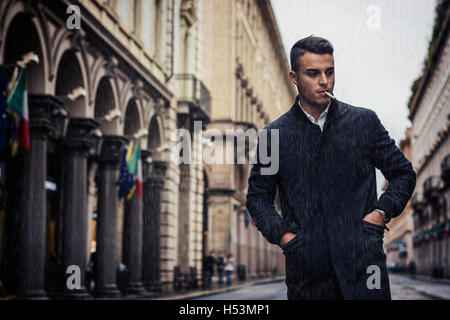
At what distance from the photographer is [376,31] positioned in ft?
9.98

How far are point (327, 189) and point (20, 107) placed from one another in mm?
11660

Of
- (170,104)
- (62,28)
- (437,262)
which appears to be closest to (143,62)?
(170,104)

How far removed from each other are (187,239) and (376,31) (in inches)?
979

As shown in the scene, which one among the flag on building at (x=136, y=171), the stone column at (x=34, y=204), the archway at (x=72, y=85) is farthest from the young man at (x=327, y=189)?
the flag on building at (x=136, y=171)

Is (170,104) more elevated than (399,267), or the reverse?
(170,104)

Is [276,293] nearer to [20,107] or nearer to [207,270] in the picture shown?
[20,107]

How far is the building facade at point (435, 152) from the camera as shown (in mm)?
49031

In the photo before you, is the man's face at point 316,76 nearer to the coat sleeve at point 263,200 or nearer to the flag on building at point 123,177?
the coat sleeve at point 263,200

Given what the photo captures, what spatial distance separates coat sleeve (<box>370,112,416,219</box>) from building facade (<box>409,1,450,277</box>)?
40918mm

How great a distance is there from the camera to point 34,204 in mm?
14898

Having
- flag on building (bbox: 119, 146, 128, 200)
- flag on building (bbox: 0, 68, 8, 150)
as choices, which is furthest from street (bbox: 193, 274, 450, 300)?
flag on building (bbox: 0, 68, 8, 150)

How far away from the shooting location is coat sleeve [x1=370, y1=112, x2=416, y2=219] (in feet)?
7.69

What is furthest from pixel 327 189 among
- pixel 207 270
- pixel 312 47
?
pixel 207 270

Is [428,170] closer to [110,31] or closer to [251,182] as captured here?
[110,31]
